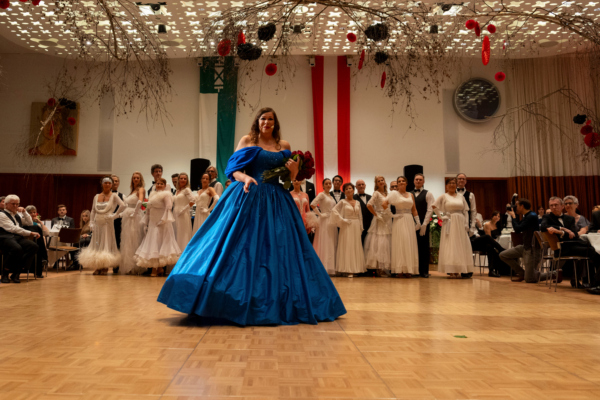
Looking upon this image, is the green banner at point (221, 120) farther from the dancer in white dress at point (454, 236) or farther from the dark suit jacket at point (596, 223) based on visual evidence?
the dark suit jacket at point (596, 223)

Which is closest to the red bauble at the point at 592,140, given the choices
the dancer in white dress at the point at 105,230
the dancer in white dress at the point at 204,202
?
the dancer in white dress at the point at 204,202

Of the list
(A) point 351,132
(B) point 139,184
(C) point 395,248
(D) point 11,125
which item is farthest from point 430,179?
(D) point 11,125

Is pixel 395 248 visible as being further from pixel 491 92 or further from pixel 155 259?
pixel 491 92

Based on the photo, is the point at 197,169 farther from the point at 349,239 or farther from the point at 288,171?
the point at 288,171

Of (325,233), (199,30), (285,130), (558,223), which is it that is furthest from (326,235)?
(199,30)

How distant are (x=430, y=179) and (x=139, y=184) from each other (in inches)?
315

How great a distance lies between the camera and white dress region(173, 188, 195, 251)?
8023 mm

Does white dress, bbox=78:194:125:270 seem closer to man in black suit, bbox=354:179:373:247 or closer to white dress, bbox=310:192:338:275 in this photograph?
white dress, bbox=310:192:338:275

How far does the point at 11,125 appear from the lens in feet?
41.6

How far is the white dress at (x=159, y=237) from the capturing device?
7.50 metres

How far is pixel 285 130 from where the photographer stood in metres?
13.0

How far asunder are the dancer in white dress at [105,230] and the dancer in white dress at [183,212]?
3.12 feet

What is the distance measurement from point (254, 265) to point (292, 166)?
2.82 feet

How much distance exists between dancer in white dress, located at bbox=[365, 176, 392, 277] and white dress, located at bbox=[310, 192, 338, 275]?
63 cm
